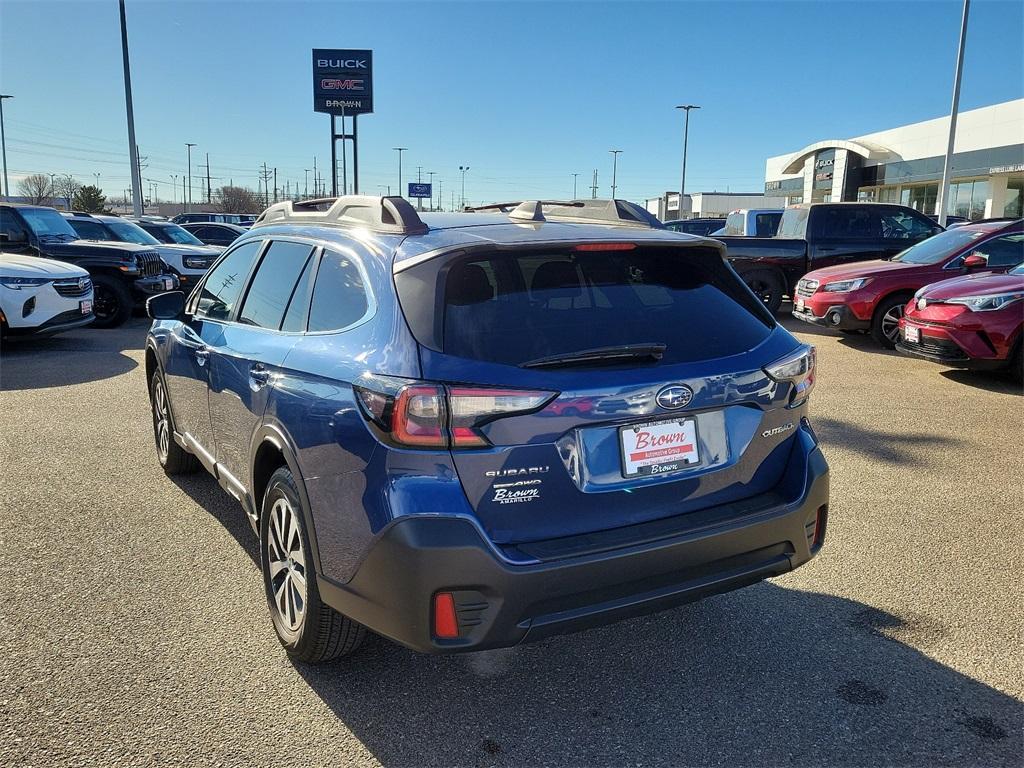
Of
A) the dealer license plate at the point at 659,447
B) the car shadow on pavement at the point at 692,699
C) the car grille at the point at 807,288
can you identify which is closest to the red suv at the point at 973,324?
the car grille at the point at 807,288

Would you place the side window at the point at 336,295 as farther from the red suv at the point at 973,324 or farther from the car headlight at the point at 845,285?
the car headlight at the point at 845,285

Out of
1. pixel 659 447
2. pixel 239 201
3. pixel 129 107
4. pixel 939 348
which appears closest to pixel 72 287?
pixel 659 447

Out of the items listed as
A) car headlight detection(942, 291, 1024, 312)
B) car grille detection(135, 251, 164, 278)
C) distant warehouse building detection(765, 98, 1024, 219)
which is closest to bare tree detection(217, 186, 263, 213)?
distant warehouse building detection(765, 98, 1024, 219)

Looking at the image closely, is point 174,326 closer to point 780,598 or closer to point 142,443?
point 142,443

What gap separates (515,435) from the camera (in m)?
2.42

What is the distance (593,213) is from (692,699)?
2.19m

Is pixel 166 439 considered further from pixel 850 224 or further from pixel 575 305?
pixel 850 224

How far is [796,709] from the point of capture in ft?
9.31

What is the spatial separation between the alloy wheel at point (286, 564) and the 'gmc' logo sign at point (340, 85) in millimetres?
50032

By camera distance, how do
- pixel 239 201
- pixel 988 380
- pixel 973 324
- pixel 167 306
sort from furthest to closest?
1. pixel 239 201
2. pixel 988 380
3. pixel 973 324
4. pixel 167 306

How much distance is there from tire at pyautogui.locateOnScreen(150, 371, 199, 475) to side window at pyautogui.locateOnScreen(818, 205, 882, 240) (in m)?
11.5

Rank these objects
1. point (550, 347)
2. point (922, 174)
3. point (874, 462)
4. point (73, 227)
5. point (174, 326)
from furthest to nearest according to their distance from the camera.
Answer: point (922, 174)
point (73, 227)
point (874, 462)
point (174, 326)
point (550, 347)

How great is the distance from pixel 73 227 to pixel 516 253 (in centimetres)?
1497

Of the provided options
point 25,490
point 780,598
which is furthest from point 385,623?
point 25,490
